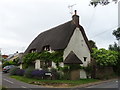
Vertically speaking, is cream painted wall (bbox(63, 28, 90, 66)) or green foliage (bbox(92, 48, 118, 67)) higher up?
cream painted wall (bbox(63, 28, 90, 66))

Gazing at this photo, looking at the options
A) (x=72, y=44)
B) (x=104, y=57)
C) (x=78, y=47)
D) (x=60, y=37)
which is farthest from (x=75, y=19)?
(x=104, y=57)

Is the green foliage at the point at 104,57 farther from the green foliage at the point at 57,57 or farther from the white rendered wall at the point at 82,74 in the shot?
the green foliage at the point at 57,57

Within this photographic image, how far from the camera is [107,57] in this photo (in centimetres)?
2773

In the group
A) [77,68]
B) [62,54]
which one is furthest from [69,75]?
[62,54]

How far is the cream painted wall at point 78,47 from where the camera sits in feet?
90.3

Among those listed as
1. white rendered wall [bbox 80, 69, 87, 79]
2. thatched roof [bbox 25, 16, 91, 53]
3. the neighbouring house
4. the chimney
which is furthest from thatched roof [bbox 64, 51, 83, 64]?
the chimney

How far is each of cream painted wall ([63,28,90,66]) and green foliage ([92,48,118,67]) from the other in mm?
1460

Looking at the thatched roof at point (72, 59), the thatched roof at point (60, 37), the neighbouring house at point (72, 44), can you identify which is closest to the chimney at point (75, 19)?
the neighbouring house at point (72, 44)

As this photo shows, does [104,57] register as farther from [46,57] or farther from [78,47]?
[46,57]

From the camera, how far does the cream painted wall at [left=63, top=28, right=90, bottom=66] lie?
1083 inches

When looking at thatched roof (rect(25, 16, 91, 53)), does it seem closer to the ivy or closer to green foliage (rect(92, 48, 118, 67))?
the ivy

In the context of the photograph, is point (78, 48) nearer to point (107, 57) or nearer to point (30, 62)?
point (107, 57)

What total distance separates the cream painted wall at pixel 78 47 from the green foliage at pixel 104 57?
146cm

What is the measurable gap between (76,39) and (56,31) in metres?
5.29
